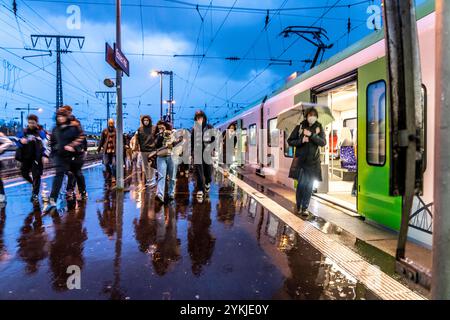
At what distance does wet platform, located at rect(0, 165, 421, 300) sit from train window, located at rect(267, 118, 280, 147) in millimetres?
4161

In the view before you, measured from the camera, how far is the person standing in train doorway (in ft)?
18.7

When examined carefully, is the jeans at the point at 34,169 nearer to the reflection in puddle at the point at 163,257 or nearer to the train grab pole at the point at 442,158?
the reflection in puddle at the point at 163,257

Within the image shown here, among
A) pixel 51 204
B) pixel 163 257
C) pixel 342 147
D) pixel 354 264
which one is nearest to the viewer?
pixel 354 264

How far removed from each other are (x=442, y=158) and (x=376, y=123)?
3384mm

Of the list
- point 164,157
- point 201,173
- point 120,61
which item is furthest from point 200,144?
point 120,61

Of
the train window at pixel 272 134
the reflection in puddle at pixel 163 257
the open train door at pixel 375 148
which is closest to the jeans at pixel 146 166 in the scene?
the reflection in puddle at pixel 163 257

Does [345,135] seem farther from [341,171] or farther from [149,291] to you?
[149,291]

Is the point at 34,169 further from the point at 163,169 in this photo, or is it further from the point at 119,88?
Answer: the point at 119,88

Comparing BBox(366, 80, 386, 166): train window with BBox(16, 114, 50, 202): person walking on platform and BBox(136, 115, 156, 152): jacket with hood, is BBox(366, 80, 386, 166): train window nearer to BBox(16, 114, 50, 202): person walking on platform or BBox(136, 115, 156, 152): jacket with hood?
BBox(136, 115, 156, 152): jacket with hood

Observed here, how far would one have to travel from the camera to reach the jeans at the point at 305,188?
Answer: 5734 mm

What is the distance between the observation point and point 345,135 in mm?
10734

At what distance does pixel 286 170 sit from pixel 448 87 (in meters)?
7.56

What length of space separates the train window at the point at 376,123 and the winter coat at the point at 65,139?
5.08 m

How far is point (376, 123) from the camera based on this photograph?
192 inches
